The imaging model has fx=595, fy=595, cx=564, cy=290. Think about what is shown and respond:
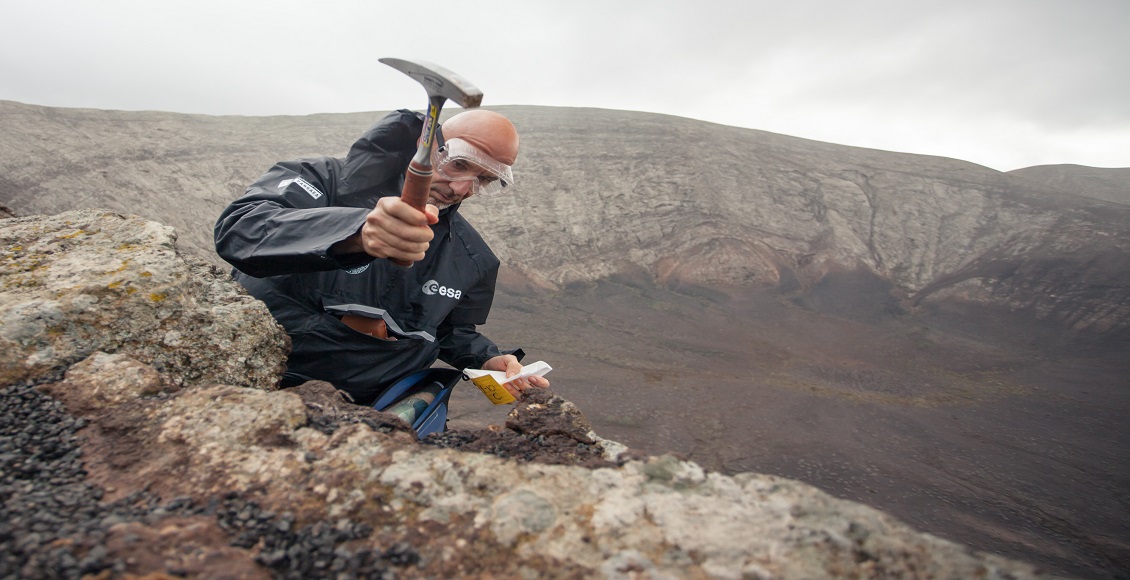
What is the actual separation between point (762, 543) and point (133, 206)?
15140 mm

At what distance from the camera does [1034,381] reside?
947 centimetres

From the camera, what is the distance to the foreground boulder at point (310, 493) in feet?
4.08

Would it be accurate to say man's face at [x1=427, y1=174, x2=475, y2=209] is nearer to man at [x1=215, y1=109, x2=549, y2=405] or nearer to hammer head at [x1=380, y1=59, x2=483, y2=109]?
man at [x1=215, y1=109, x2=549, y2=405]

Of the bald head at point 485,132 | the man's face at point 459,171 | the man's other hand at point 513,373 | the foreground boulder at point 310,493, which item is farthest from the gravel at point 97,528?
the bald head at point 485,132

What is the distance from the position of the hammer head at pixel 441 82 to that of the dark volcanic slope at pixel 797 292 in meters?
5.19

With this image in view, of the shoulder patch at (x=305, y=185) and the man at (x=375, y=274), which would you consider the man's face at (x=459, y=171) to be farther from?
the shoulder patch at (x=305, y=185)

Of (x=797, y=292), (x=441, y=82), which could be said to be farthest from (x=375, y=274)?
(x=797, y=292)

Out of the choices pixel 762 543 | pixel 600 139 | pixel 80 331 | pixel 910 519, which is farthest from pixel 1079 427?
pixel 600 139

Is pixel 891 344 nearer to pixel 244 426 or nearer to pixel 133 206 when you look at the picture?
pixel 244 426

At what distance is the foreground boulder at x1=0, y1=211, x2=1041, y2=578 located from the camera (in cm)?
124

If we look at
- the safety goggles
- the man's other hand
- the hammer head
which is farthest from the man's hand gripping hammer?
the man's other hand

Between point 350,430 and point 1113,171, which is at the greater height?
point 1113,171

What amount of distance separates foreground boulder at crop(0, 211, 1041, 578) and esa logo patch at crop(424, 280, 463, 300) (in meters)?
0.99

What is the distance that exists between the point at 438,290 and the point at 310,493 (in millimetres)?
1675
